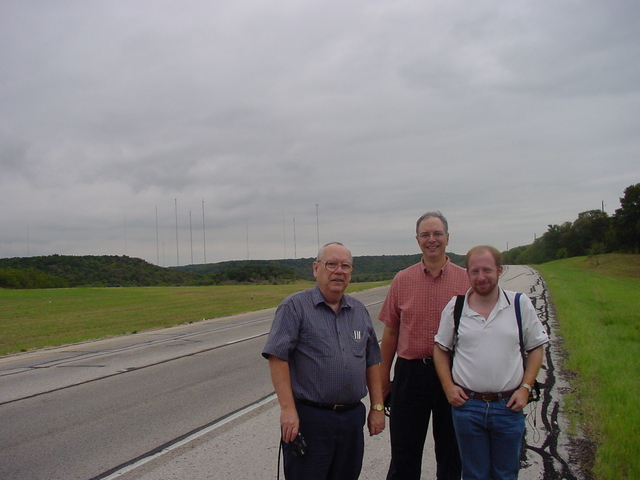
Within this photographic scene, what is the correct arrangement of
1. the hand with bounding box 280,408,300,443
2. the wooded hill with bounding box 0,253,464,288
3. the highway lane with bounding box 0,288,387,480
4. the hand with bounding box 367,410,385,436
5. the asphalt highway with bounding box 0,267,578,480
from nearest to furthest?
the hand with bounding box 280,408,300,443, the hand with bounding box 367,410,385,436, the asphalt highway with bounding box 0,267,578,480, the highway lane with bounding box 0,288,387,480, the wooded hill with bounding box 0,253,464,288

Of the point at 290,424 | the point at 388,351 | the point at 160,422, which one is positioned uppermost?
the point at 388,351

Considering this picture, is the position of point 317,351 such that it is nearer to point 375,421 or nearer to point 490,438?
point 375,421

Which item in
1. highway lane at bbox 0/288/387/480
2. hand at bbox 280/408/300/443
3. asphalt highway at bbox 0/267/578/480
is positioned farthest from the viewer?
highway lane at bbox 0/288/387/480

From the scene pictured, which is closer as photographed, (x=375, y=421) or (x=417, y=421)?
(x=375, y=421)

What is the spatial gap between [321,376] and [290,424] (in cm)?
33

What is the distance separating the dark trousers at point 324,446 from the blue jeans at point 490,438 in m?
0.69

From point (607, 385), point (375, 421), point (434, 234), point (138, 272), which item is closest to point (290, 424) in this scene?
point (375, 421)

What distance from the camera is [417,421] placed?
3.82 metres

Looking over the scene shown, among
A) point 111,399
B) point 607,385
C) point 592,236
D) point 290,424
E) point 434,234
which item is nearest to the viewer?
point 290,424

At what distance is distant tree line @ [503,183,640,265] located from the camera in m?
80.6

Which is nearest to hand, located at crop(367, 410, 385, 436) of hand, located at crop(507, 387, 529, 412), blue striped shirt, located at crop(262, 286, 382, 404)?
blue striped shirt, located at crop(262, 286, 382, 404)

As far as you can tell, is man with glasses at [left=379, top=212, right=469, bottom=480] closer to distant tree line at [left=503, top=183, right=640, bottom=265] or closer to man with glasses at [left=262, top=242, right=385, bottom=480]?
man with glasses at [left=262, top=242, right=385, bottom=480]

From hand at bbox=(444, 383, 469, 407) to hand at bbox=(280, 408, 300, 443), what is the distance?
967 millimetres

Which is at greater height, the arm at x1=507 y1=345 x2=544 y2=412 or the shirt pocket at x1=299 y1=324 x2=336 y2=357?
the shirt pocket at x1=299 y1=324 x2=336 y2=357
